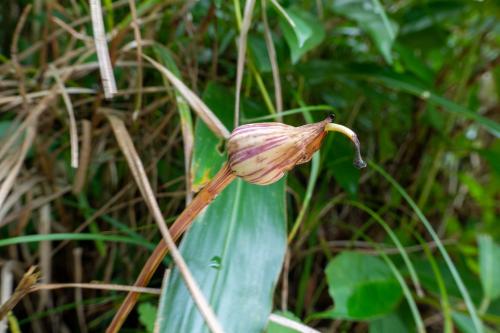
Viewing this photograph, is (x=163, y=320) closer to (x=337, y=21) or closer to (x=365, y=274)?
(x=365, y=274)

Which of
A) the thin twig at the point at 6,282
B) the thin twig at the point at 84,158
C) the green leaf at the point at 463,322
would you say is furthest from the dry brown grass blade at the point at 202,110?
the green leaf at the point at 463,322

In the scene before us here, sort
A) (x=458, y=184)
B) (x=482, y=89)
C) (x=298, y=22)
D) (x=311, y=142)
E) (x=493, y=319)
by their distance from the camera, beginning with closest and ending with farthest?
(x=311, y=142) → (x=298, y=22) → (x=493, y=319) → (x=458, y=184) → (x=482, y=89)

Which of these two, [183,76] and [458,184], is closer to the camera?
[183,76]

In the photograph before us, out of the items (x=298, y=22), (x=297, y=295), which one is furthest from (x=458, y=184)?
(x=298, y=22)

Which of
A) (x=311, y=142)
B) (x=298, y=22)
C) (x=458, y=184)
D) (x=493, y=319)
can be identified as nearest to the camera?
(x=311, y=142)

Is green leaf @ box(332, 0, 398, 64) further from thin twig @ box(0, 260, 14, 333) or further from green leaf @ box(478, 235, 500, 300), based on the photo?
thin twig @ box(0, 260, 14, 333)

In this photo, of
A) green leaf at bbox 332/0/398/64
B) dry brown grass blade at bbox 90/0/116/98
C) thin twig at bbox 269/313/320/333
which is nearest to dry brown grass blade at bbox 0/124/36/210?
dry brown grass blade at bbox 90/0/116/98

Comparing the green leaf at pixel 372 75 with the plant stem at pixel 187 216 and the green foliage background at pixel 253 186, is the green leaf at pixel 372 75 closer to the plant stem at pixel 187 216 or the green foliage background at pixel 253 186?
the green foliage background at pixel 253 186

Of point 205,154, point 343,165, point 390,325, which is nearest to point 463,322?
point 390,325
